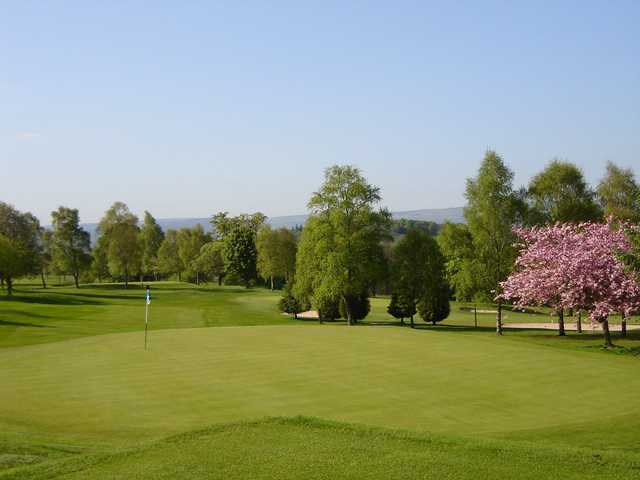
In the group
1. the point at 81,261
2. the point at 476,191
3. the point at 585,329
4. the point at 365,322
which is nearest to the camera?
the point at 476,191

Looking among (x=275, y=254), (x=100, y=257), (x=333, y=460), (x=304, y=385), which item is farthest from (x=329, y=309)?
(x=100, y=257)

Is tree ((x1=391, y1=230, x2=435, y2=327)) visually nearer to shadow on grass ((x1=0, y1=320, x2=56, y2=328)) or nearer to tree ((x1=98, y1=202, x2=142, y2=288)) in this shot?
shadow on grass ((x1=0, y1=320, x2=56, y2=328))

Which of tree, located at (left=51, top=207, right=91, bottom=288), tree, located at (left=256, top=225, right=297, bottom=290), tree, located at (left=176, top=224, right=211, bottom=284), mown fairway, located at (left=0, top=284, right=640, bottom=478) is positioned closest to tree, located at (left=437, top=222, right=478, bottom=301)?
mown fairway, located at (left=0, top=284, right=640, bottom=478)

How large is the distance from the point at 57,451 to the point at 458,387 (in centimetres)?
1410

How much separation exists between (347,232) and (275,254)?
51761mm

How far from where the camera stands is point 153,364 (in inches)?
1118

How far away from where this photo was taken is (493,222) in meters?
54.8

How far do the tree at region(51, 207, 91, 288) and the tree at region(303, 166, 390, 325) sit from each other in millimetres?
63033

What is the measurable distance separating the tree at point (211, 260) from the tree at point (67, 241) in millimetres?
25604

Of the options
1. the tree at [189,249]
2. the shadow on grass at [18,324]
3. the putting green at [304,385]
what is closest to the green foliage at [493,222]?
the putting green at [304,385]

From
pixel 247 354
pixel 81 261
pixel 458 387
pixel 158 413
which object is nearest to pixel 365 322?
pixel 247 354

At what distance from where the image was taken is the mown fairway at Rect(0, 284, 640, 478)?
40.7ft

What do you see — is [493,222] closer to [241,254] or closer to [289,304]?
[289,304]

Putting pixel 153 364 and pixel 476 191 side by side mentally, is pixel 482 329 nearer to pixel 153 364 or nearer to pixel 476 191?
pixel 476 191
